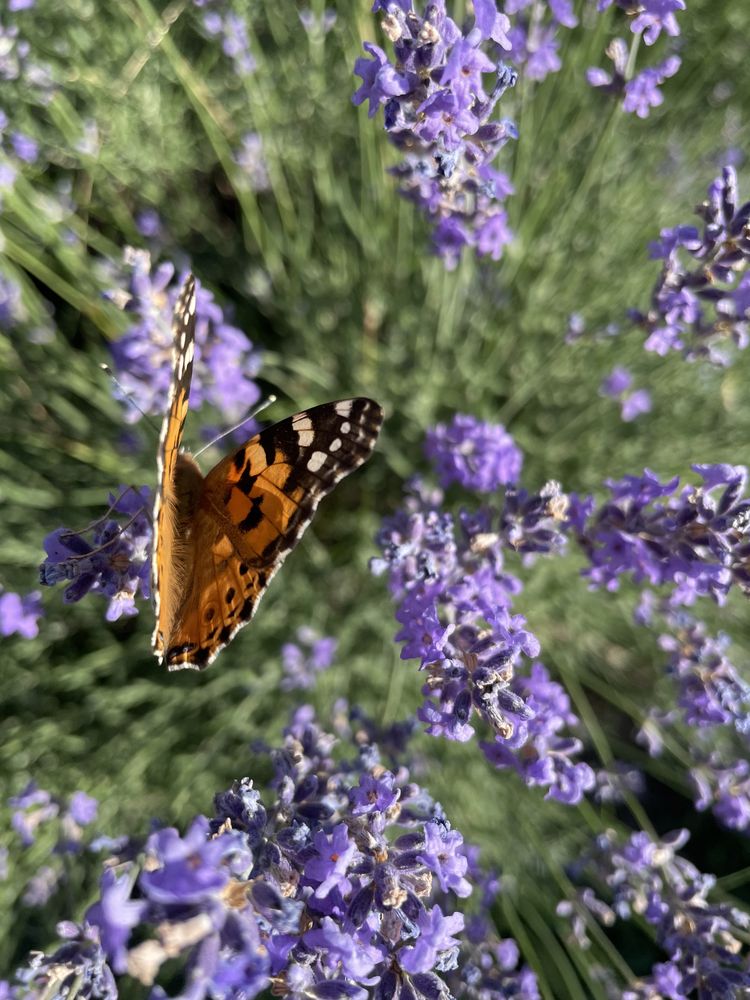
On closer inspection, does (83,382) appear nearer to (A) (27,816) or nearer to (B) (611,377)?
(A) (27,816)

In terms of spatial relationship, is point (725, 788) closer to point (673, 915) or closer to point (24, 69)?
point (673, 915)

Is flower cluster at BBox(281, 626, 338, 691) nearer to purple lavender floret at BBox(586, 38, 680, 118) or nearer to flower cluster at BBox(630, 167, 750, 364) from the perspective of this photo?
flower cluster at BBox(630, 167, 750, 364)

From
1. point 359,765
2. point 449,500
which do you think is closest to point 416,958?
point 359,765

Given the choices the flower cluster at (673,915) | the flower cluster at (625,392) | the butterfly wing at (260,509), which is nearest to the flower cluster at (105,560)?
the butterfly wing at (260,509)

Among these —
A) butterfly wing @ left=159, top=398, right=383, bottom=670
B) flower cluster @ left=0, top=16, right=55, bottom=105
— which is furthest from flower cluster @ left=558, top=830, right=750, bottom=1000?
flower cluster @ left=0, top=16, right=55, bottom=105

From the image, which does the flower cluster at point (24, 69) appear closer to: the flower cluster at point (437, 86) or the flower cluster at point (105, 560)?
the flower cluster at point (437, 86)

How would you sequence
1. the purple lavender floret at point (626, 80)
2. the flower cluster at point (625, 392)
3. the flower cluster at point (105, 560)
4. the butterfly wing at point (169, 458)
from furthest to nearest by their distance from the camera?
1. the flower cluster at point (625, 392)
2. the purple lavender floret at point (626, 80)
3. the flower cluster at point (105, 560)
4. the butterfly wing at point (169, 458)
